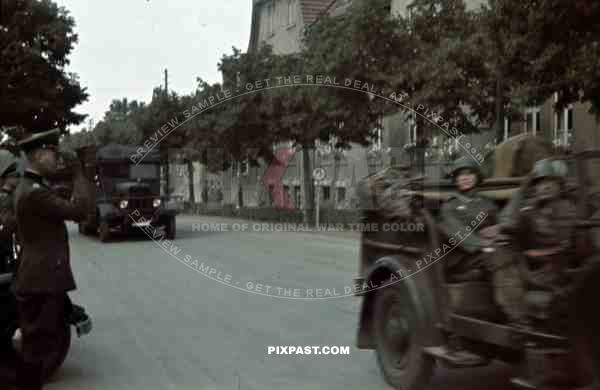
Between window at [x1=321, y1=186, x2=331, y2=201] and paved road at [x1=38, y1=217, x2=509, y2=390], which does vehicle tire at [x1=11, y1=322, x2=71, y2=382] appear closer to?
paved road at [x1=38, y1=217, x2=509, y2=390]

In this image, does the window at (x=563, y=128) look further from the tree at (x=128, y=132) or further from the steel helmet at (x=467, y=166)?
the steel helmet at (x=467, y=166)

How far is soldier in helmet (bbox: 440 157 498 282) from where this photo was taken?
15.8 ft

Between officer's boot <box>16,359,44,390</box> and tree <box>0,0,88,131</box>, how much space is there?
25.1 metres

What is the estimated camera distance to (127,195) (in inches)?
835

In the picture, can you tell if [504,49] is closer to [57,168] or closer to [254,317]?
[254,317]

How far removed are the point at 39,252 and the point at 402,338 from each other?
8.57 ft

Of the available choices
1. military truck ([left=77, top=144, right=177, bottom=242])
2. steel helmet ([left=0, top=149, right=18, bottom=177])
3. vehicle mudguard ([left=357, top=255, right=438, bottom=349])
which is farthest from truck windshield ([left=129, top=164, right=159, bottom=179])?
vehicle mudguard ([left=357, top=255, right=438, bottom=349])

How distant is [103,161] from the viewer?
22031 millimetres

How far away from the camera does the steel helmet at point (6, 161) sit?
645 centimetres

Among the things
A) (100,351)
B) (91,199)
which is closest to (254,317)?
(100,351)

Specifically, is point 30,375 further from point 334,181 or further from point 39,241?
point 334,181

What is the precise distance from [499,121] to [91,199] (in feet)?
43.6

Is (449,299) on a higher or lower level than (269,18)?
lower

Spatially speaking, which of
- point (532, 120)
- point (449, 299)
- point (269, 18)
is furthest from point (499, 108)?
point (269, 18)
